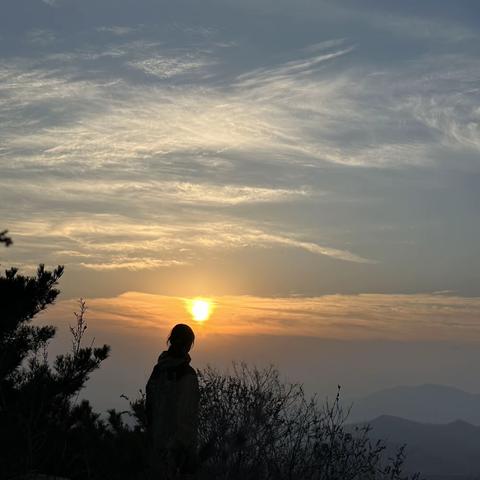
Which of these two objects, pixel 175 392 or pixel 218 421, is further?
pixel 218 421

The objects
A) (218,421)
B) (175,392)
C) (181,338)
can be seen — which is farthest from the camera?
(218,421)

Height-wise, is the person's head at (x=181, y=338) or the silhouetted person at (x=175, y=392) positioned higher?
the person's head at (x=181, y=338)

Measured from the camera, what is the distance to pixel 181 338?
727 centimetres

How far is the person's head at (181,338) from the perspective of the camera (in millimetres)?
7246

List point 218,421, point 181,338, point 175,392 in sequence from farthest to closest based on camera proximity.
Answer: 1. point 218,421
2. point 175,392
3. point 181,338

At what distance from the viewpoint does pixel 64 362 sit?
505 inches

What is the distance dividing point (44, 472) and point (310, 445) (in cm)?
480

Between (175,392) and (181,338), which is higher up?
(181,338)

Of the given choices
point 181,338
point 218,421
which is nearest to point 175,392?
point 181,338

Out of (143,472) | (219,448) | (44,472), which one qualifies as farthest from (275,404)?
(143,472)

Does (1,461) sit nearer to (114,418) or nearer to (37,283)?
(114,418)

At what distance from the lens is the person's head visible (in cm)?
725

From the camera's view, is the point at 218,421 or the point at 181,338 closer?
the point at 181,338

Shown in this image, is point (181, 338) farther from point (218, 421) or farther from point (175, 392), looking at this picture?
point (218, 421)
